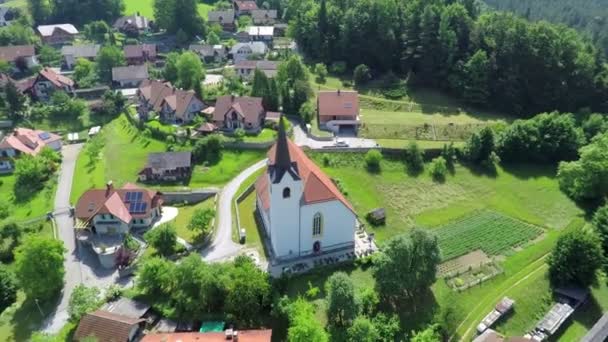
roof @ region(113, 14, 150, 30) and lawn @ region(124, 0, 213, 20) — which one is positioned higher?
lawn @ region(124, 0, 213, 20)

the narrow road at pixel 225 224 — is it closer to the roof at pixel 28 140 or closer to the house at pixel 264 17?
the roof at pixel 28 140

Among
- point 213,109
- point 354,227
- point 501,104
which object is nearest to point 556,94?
point 501,104

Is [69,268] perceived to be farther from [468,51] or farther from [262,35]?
[262,35]

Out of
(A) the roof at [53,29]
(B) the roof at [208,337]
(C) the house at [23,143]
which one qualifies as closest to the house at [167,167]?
(C) the house at [23,143]

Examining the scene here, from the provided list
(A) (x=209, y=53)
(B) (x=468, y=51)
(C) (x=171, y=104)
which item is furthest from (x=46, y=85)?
(B) (x=468, y=51)

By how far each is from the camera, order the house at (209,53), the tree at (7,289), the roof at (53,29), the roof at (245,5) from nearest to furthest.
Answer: the tree at (7,289) → the house at (209,53) → the roof at (53,29) → the roof at (245,5)

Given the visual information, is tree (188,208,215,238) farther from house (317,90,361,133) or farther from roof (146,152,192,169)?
house (317,90,361,133)

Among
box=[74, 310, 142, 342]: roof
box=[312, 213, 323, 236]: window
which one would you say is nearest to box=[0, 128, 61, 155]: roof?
box=[74, 310, 142, 342]: roof
